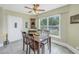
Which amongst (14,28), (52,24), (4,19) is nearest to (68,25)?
(52,24)

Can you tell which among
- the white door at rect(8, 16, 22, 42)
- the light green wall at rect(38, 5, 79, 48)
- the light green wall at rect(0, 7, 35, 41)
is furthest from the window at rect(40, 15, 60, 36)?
the white door at rect(8, 16, 22, 42)

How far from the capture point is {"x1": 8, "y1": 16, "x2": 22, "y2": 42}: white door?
192 inches

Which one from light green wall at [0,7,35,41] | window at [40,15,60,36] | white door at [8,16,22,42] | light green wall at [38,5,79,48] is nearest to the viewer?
light green wall at [38,5,79,48]

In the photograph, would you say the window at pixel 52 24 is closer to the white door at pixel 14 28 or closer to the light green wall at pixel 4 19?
the light green wall at pixel 4 19

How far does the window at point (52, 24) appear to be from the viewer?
14.5 feet

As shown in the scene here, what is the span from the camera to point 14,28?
4.96 m

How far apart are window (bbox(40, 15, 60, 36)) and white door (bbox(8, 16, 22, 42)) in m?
1.31

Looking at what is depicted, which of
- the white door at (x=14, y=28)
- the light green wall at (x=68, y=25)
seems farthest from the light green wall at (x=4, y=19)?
the light green wall at (x=68, y=25)

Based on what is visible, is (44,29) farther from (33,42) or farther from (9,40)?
(9,40)

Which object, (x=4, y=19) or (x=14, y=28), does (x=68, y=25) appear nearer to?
(x=14, y=28)

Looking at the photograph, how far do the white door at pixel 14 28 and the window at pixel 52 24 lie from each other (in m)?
1.31

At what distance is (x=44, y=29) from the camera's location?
4559 millimetres

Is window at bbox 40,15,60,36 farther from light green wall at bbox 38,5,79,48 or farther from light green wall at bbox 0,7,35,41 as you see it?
light green wall at bbox 0,7,35,41

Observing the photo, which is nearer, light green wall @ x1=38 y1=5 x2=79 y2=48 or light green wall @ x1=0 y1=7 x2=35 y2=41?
light green wall @ x1=38 y1=5 x2=79 y2=48
